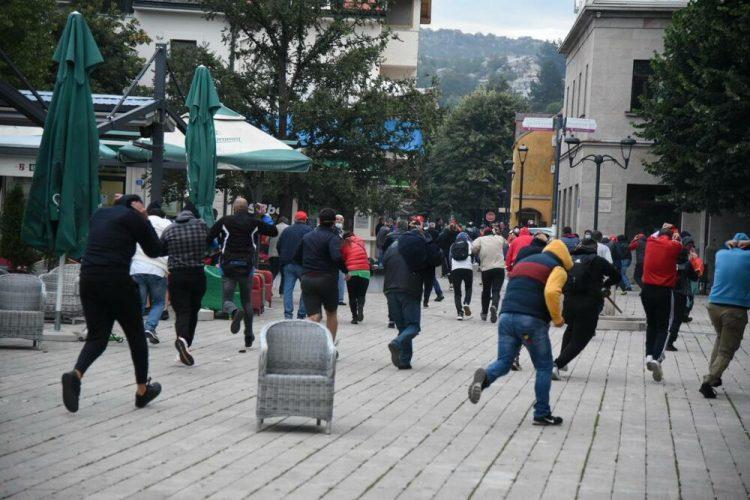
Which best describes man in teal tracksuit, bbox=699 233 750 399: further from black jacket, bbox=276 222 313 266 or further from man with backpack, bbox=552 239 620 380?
black jacket, bbox=276 222 313 266

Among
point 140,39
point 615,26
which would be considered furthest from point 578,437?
point 140,39

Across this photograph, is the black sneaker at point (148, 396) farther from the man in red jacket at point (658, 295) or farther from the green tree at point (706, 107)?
the green tree at point (706, 107)

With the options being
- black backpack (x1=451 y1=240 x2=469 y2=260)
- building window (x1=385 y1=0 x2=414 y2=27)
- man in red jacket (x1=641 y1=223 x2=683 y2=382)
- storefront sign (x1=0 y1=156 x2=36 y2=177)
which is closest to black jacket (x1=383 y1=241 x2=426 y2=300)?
man in red jacket (x1=641 y1=223 x2=683 y2=382)

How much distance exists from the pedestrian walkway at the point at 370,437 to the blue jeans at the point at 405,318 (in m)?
0.30

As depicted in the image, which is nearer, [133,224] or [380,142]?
[133,224]

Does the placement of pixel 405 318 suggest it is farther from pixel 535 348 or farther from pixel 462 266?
pixel 462 266

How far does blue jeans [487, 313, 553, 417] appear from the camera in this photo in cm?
1052

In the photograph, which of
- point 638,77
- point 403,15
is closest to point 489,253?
point 638,77

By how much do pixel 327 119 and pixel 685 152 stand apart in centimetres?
1265

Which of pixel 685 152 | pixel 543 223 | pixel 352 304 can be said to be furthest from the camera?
pixel 543 223

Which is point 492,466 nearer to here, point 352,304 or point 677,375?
point 677,375

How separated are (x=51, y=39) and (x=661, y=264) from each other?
30.6m

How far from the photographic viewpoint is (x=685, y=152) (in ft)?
121

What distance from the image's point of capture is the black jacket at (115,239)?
1013 centimetres
